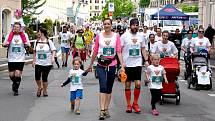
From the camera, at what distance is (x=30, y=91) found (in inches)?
549

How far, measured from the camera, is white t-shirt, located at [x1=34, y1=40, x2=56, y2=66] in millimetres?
12828

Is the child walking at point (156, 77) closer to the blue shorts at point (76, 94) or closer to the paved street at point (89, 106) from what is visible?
the paved street at point (89, 106)

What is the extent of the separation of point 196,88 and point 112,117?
5.78 metres

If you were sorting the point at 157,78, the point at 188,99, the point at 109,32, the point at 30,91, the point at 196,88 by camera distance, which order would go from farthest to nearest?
1. the point at 196,88
2. the point at 30,91
3. the point at 188,99
4. the point at 157,78
5. the point at 109,32

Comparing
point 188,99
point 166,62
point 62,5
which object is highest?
point 62,5

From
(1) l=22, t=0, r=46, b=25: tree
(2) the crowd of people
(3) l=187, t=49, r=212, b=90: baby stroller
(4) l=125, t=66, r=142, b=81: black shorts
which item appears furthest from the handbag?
(1) l=22, t=0, r=46, b=25: tree

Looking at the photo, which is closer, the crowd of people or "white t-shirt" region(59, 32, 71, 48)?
the crowd of people

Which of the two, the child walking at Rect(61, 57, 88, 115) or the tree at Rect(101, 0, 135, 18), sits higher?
the tree at Rect(101, 0, 135, 18)

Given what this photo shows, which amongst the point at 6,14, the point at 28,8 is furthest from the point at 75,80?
the point at 28,8

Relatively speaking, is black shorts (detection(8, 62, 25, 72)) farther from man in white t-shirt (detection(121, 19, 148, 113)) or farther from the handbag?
the handbag

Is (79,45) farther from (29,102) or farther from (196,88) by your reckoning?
(29,102)

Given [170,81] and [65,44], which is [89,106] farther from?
[65,44]

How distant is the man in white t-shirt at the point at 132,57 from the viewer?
34.7 ft

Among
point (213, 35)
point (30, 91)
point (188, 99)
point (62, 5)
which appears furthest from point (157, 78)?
point (62, 5)
